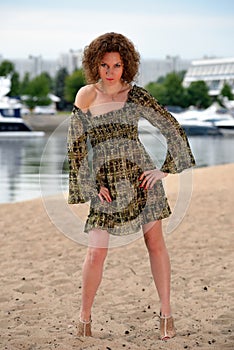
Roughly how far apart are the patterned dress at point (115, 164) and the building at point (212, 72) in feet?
286

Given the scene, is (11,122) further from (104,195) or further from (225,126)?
(104,195)

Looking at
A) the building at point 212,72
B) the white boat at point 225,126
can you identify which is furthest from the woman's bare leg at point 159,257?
the building at point 212,72

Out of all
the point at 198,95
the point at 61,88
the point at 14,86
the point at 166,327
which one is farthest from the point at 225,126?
the point at 166,327

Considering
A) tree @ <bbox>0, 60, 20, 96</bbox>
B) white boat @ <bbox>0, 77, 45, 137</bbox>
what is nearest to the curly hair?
white boat @ <bbox>0, 77, 45, 137</bbox>

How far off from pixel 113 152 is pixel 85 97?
0.78 feet

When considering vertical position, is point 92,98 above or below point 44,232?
above

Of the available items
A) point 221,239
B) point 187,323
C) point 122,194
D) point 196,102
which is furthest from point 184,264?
point 196,102

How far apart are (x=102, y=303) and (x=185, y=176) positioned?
0.89m

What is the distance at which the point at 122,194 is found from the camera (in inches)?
111

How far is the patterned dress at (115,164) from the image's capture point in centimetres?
280

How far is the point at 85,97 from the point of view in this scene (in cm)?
281

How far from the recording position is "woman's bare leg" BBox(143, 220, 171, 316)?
2881mm

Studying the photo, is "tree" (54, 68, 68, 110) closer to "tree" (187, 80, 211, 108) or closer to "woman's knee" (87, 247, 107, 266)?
"tree" (187, 80, 211, 108)

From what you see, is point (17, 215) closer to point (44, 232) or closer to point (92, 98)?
point (44, 232)
